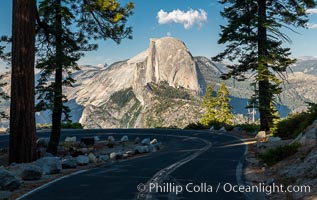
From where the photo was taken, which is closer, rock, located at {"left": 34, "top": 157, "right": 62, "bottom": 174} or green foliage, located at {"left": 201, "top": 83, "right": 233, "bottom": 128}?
rock, located at {"left": 34, "top": 157, "right": 62, "bottom": 174}

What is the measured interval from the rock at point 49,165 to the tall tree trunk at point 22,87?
0.67m

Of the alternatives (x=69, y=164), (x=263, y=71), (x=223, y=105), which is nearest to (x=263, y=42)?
(x=263, y=71)

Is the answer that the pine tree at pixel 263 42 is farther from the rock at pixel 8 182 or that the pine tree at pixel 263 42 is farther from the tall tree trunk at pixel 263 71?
the rock at pixel 8 182

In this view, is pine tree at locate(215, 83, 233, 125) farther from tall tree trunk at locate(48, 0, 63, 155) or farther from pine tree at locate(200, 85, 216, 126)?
tall tree trunk at locate(48, 0, 63, 155)

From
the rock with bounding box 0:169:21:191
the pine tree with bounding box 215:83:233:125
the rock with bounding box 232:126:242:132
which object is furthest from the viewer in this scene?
the pine tree with bounding box 215:83:233:125

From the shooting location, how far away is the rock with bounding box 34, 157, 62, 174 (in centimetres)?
1170

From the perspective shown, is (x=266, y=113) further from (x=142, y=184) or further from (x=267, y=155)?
(x=142, y=184)

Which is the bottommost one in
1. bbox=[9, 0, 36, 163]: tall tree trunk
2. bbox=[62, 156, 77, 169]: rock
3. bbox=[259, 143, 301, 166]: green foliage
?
bbox=[62, 156, 77, 169]: rock

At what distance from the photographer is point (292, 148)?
11164 mm

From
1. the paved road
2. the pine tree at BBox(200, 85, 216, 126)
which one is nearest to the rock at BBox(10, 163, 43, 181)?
the paved road

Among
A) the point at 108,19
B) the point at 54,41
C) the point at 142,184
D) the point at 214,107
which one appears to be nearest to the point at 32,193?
the point at 142,184

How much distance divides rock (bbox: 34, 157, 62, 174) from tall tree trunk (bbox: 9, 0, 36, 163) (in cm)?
67

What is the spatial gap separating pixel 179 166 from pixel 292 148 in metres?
3.79

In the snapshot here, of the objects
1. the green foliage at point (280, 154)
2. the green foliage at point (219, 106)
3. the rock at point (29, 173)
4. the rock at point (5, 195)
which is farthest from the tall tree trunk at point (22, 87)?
the green foliage at point (219, 106)
